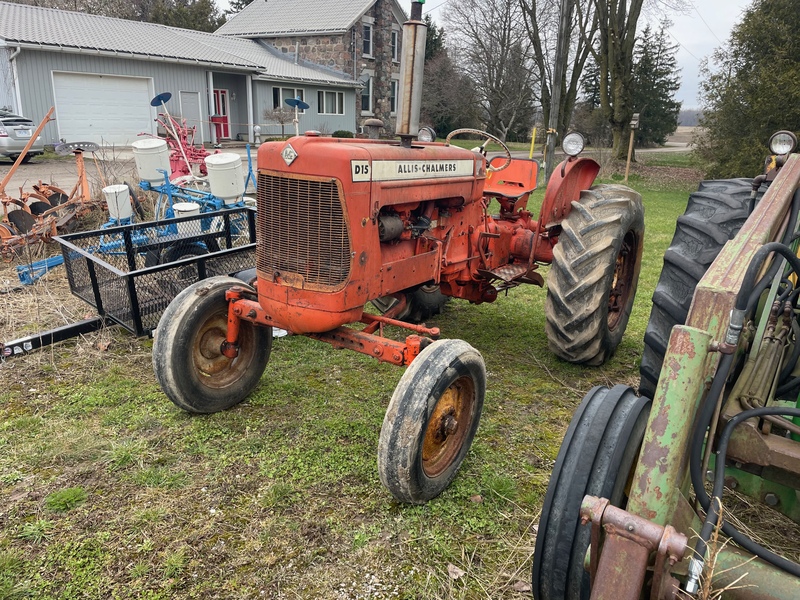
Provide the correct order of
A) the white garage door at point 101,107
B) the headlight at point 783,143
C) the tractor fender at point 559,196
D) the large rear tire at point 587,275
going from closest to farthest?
the headlight at point 783,143, the large rear tire at point 587,275, the tractor fender at point 559,196, the white garage door at point 101,107

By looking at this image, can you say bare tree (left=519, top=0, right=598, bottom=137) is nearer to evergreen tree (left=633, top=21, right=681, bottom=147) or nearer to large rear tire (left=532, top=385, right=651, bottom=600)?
evergreen tree (left=633, top=21, right=681, bottom=147)

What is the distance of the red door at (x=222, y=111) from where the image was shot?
2300 cm

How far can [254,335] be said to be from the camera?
3.68 meters

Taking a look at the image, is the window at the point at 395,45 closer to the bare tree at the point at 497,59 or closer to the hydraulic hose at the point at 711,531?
the bare tree at the point at 497,59

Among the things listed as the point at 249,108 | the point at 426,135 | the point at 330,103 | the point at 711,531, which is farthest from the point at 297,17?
the point at 711,531

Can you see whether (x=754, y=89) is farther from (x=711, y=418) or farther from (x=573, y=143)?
(x=711, y=418)

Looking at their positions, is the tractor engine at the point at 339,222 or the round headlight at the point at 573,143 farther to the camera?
the round headlight at the point at 573,143

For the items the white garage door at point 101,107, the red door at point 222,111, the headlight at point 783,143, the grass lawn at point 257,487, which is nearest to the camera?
the grass lawn at point 257,487

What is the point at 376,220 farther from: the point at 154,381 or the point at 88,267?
the point at 88,267

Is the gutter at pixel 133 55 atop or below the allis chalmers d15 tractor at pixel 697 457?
atop

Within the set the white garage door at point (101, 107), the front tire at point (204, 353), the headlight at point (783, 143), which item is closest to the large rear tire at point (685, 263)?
the headlight at point (783, 143)

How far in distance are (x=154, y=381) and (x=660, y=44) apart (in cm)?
3418

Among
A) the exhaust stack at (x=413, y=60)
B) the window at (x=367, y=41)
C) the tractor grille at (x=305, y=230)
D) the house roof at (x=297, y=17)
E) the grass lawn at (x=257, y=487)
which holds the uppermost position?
the house roof at (x=297, y=17)

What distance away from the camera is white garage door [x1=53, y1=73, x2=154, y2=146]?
60.1ft
